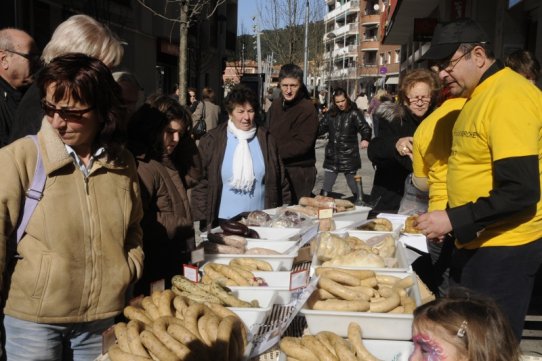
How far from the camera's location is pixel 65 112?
8.16ft

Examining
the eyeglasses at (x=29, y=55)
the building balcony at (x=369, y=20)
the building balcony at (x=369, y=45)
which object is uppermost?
the building balcony at (x=369, y=20)

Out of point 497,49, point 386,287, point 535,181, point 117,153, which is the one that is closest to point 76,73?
point 117,153

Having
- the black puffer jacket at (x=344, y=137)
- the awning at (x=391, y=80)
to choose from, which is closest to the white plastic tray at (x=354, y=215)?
the black puffer jacket at (x=344, y=137)

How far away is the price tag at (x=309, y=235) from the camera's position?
4.12 m

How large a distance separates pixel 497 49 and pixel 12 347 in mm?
9082

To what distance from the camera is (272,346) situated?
2.61 metres

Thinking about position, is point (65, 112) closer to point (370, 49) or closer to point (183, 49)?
point (183, 49)

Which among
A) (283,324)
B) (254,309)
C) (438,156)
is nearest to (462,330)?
(283,324)

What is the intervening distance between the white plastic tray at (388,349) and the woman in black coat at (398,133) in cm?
244

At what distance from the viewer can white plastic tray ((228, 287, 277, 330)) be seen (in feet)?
9.01

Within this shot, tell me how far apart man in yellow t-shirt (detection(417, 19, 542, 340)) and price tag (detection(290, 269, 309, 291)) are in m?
0.67

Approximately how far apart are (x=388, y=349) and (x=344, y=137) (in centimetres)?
778

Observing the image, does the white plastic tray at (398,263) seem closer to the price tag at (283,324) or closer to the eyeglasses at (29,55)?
the price tag at (283,324)

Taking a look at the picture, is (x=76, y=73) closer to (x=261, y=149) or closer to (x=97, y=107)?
(x=97, y=107)
